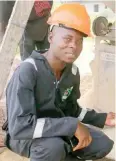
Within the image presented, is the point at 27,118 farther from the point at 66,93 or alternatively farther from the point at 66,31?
the point at 66,31

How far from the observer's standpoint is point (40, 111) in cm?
187

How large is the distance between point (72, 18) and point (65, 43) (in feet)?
0.46

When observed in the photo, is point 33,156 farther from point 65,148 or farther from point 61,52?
point 61,52

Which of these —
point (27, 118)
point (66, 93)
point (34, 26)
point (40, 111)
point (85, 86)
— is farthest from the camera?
point (85, 86)

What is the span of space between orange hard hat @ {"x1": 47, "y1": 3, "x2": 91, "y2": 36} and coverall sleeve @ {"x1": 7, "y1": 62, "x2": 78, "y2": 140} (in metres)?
0.30

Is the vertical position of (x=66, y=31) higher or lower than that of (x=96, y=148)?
higher

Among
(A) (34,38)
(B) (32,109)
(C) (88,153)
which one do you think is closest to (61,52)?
(B) (32,109)

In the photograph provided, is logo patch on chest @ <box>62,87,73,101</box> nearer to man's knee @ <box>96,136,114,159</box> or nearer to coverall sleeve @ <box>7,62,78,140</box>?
coverall sleeve @ <box>7,62,78,140</box>

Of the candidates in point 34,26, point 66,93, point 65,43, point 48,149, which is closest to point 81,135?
point 48,149

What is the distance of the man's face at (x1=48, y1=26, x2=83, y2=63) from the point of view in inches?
68.9

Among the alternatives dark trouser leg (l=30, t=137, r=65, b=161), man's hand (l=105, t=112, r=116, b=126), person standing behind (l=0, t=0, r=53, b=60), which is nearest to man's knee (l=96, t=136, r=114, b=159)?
man's hand (l=105, t=112, r=116, b=126)

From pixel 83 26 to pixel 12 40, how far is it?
0.82 m

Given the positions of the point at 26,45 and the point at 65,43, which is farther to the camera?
the point at 26,45

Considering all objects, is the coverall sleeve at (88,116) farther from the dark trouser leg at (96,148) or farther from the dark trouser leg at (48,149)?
the dark trouser leg at (48,149)
